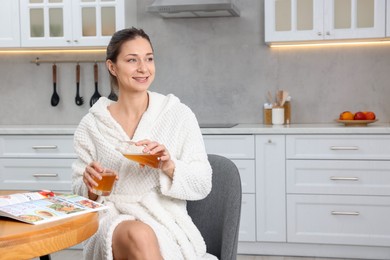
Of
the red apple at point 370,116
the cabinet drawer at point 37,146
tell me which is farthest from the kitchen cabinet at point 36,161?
the red apple at point 370,116

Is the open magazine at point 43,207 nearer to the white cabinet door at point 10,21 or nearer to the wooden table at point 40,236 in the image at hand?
the wooden table at point 40,236

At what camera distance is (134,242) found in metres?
1.85

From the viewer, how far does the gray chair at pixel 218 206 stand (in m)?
1.95

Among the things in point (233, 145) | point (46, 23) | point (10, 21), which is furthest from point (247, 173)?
point (10, 21)

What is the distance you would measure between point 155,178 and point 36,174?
2.15 meters

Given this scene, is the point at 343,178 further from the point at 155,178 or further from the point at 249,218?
the point at 155,178

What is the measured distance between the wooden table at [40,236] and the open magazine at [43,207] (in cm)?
2

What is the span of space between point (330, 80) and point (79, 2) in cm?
180

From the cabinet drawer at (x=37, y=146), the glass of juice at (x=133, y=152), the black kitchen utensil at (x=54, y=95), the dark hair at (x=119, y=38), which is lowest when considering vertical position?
the cabinet drawer at (x=37, y=146)

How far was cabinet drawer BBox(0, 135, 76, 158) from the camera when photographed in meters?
4.04

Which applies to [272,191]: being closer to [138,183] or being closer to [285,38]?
[285,38]

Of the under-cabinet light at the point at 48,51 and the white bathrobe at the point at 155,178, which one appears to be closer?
the white bathrobe at the point at 155,178

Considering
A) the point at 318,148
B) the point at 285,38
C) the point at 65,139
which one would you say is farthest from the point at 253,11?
the point at 65,139

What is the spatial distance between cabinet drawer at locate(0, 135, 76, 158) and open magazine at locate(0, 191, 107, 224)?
7.55 feet
